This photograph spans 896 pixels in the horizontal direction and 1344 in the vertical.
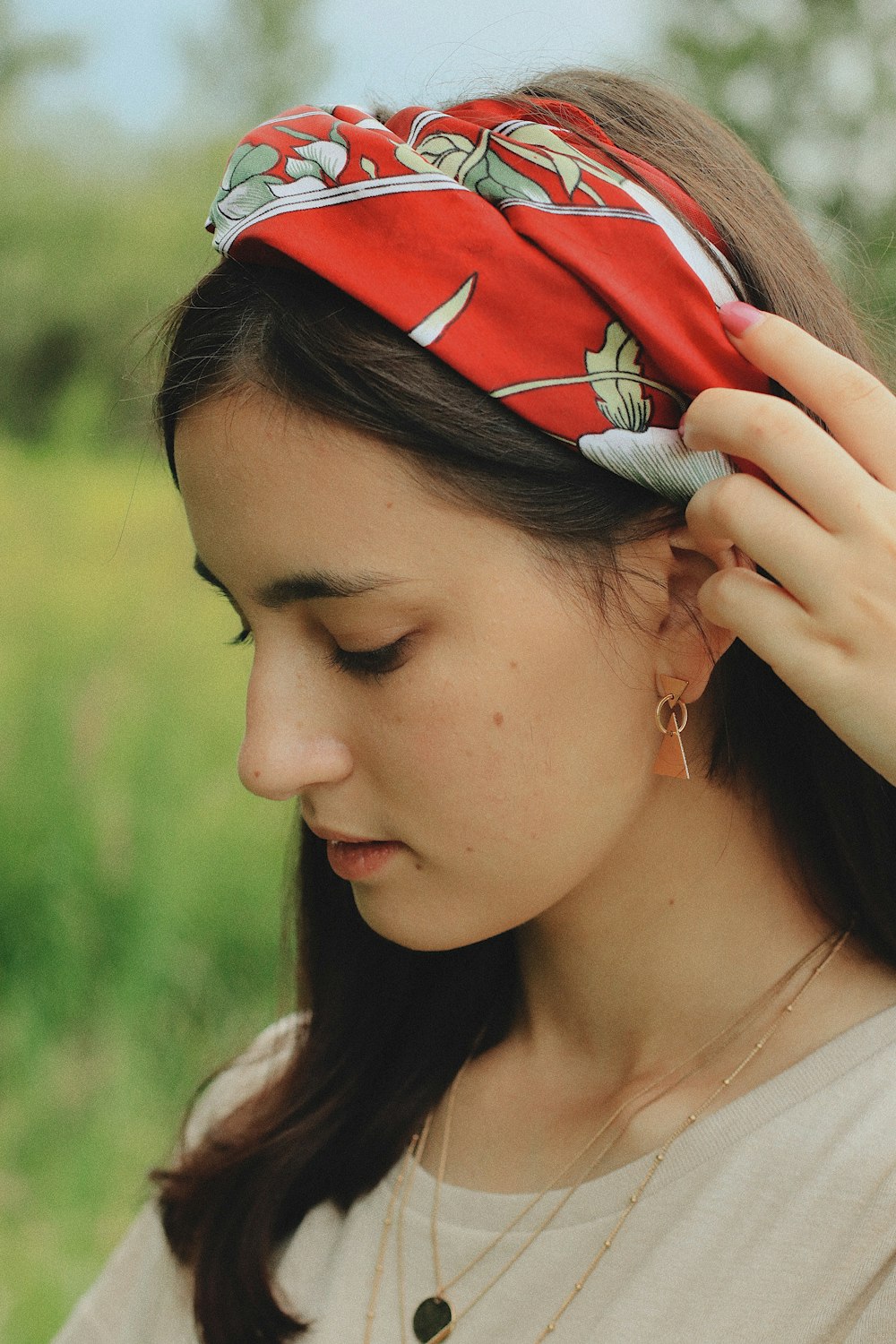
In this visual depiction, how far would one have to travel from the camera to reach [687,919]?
1.31m

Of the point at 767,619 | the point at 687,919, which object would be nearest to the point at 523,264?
the point at 767,619

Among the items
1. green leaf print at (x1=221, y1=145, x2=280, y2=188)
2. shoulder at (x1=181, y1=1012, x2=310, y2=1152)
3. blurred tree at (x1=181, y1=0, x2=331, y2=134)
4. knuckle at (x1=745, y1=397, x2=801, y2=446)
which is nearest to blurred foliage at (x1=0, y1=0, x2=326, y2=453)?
blurred tree at (x1=181, y1=0, x2=331, y2=134)

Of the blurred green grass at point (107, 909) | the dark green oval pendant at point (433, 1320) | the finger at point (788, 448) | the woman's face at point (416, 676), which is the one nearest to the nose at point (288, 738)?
the woman's face at point (416, 676)

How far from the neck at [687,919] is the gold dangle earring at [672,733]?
10 centimetres

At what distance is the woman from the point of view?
1.07m

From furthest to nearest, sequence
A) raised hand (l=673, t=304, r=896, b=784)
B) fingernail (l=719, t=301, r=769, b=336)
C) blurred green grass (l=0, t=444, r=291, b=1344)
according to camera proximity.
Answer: blurred green grass (l=0, t=444, r=291, b=1344) < fingernail (l=719, t=301, r=769, b=336) < raised hand (l=673, t=304, r=896, b=784)

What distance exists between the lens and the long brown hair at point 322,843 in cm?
110

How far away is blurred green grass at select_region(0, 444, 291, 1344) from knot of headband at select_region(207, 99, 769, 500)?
172 centimetres

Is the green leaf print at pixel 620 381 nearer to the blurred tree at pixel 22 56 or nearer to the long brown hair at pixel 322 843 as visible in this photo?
the long brown hair at pixel 322 843

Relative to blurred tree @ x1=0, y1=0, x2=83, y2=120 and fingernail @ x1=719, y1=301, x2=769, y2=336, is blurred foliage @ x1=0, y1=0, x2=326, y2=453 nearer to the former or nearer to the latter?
blurred tree @ x1=0, y1=0, x2=83, y2=120

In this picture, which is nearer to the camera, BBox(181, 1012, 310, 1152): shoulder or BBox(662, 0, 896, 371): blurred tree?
BBox(181, 1012, 310, 1152): shoulder

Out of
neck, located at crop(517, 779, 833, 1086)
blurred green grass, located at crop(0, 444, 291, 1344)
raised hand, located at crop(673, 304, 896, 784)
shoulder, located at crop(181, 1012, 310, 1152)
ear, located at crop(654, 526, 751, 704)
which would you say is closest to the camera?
raised hand, located at crop(673, 304, 896, 784)

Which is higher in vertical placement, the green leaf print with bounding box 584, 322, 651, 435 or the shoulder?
the green leaf print with bounding box 584, 322, 651, 435

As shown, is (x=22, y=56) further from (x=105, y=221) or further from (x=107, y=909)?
(x=107, y=909)
